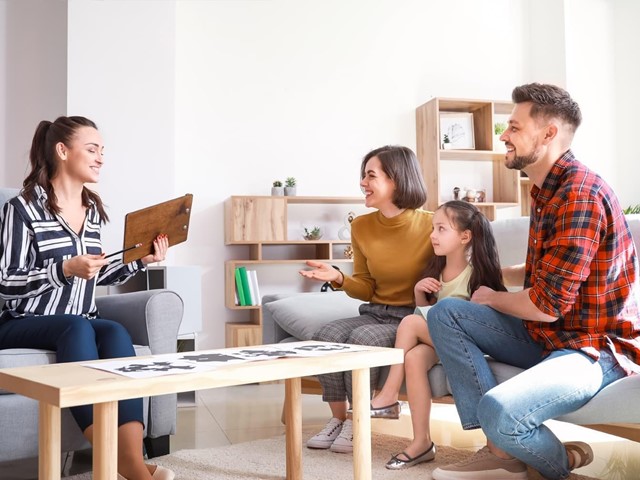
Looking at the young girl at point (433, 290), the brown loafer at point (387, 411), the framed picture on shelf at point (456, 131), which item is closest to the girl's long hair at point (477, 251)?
the young girl at point (433, 290)

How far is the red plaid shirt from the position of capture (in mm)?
1734

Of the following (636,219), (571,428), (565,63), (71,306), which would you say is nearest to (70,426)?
(71,306)

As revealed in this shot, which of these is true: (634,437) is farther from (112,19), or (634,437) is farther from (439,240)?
(112,19)

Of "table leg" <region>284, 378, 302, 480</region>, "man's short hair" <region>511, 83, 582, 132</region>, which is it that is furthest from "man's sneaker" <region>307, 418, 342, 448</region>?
"man's short hair" <region>511, 83, 582, 132</region>

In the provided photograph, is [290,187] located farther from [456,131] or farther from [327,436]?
[327,436]

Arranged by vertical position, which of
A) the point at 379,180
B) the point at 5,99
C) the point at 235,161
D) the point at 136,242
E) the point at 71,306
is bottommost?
the point at 71,306

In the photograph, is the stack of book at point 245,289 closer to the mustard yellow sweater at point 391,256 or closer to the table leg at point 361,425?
the mustard yellow sweater at point 391,256

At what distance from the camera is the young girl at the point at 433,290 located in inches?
86.0

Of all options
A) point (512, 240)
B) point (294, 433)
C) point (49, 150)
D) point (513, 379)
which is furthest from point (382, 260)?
point (49, 150)

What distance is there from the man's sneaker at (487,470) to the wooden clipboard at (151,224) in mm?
1053

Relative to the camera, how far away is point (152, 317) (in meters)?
2.35

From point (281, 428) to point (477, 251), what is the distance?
3.94 ft

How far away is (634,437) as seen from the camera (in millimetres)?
1715

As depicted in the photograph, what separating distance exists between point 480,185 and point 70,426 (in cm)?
372
